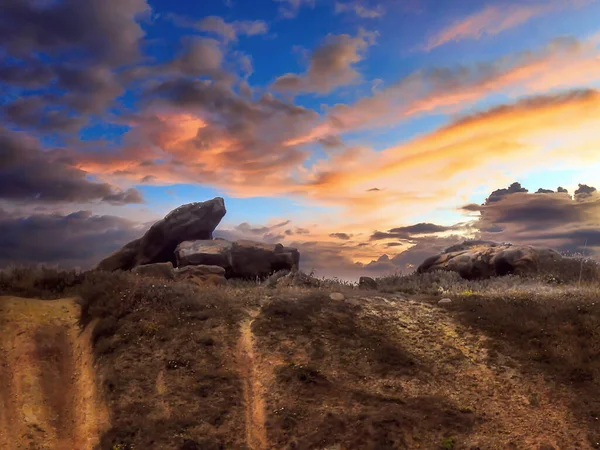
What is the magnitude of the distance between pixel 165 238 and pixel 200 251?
508 cm

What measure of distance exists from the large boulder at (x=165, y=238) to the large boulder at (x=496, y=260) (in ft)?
61.0

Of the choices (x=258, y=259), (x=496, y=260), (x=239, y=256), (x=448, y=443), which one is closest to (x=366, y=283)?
(x=496, y=260)

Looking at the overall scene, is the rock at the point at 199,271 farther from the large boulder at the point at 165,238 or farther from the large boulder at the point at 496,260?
the large boulder at the point at 496,260

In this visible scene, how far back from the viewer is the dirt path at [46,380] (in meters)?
13.8

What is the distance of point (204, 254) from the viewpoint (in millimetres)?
34969

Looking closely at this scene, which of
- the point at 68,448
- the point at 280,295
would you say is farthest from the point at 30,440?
the point at 280,295

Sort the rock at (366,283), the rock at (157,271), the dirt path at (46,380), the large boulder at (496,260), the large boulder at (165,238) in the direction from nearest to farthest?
the dirt path at (46,380), the rock at (157,271), the rock at (366,283), the large boulder at (496,260), the large boulder at (165,238)

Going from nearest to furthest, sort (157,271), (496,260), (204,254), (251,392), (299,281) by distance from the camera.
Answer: (251,392) < (299,281) < (157,271) < (496,260) < (204,254)

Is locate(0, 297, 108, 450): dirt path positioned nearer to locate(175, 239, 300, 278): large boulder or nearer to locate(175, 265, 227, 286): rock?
locate(175, 265, 227, 286): rock

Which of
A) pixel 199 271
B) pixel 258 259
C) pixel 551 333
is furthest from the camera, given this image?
pixel 258 259

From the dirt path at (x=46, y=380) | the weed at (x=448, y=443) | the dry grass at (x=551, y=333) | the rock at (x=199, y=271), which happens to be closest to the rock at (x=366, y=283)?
the dry grass at (x=551, y=333)

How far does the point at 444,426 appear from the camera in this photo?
13.8m

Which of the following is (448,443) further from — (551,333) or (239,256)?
(239,256)

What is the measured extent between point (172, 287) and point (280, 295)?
186 inches
